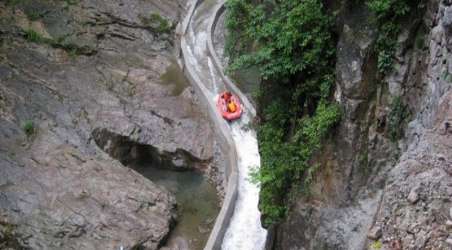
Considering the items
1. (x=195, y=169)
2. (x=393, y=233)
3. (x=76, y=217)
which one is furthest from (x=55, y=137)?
(x=393, y=233)

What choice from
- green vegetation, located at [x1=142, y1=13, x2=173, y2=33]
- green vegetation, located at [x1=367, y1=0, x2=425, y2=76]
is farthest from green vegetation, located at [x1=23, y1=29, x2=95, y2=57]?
green vegetation, located at [x1=367, y1=0, x2=425, y2=76]

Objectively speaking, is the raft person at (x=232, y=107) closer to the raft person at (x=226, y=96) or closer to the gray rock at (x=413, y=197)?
the raft person at (x=226, y=96)

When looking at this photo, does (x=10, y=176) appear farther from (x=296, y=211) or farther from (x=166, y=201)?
(x=296, y=211)

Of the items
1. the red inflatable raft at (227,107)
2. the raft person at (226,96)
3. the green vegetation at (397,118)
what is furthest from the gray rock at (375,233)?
the raft person at (226,96)

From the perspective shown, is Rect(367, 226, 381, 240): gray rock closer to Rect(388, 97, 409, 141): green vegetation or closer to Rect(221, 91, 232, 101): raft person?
Rect(388, 97, 409, 141): green vegetation

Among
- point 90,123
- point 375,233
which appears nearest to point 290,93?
point 375,233

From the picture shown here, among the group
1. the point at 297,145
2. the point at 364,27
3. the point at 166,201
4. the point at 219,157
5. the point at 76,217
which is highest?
the point at 364,27

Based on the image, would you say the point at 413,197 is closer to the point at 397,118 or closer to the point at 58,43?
the point at 397,118
